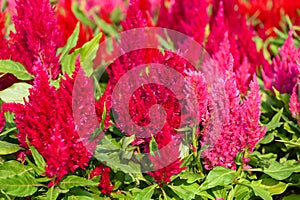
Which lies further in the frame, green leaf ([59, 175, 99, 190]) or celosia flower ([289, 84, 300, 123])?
celosia flower ([289, 84, 300, 123])

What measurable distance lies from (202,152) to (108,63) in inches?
30.6

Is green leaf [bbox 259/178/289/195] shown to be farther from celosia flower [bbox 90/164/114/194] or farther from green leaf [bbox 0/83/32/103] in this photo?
green leaf [bbox 0/83/32/103]

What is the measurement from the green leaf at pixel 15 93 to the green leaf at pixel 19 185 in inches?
14.1

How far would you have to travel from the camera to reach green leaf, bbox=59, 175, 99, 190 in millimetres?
1937

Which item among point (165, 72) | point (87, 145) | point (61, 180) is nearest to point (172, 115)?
point (165, 72)

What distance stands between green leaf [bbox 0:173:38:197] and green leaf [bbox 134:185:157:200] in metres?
0.40

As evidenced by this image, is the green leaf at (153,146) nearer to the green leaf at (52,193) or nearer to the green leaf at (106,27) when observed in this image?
the green leaf at (52,193)

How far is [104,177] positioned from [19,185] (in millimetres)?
344

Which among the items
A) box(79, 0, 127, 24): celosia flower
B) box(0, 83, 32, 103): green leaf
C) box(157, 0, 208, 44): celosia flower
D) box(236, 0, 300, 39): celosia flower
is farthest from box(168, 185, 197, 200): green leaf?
box(79, 0, 127, 24): celosia flower

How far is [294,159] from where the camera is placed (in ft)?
8.14

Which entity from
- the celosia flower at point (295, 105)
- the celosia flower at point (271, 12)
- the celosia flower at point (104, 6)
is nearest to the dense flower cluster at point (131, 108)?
the celosia flower at point (295, 105)

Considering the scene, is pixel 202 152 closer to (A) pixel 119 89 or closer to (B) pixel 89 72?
(A) pixel 119 89

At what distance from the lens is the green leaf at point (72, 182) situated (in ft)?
6.36

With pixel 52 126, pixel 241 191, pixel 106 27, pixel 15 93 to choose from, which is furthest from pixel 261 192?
pixel 106 27
